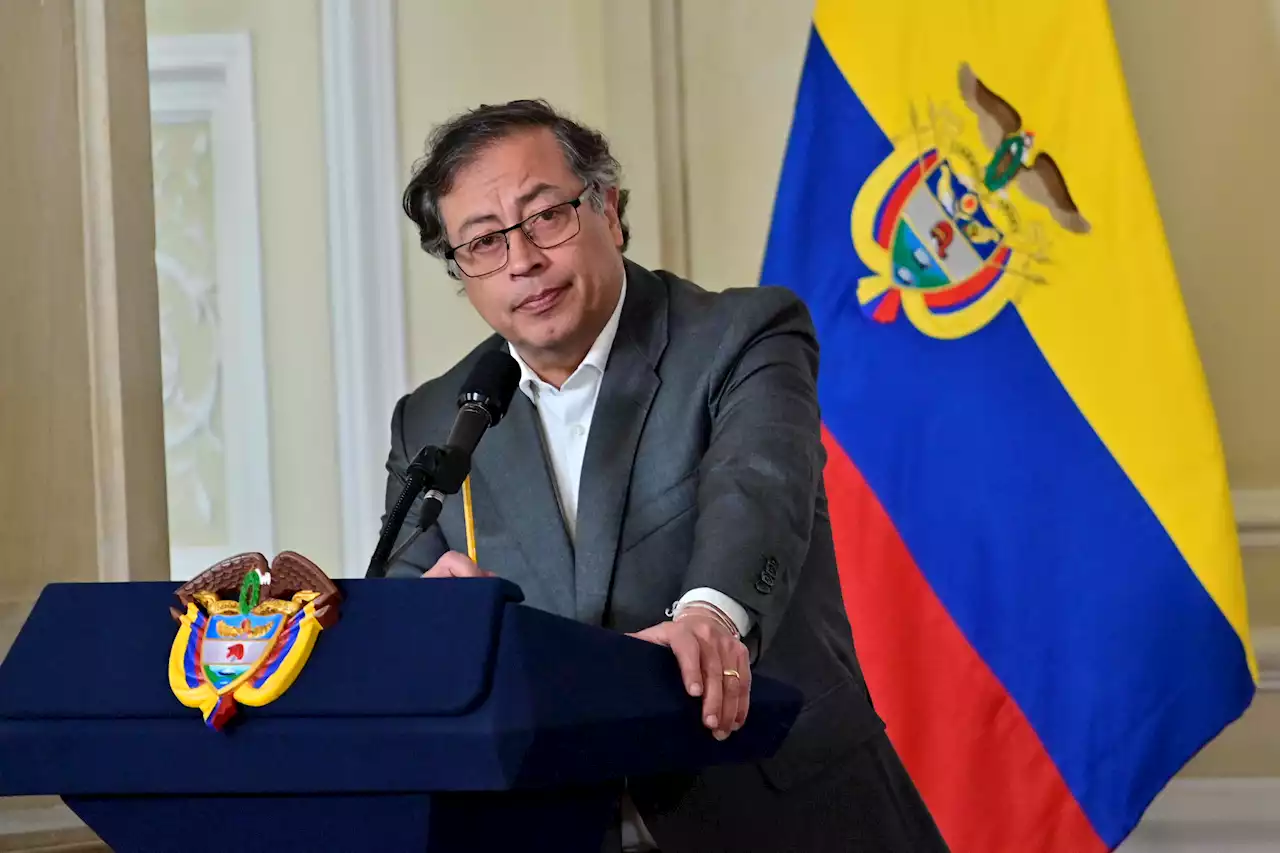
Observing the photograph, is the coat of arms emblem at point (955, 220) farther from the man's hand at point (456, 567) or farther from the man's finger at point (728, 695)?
the man's finger at point (728, 695)

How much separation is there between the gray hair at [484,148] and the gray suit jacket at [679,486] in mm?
197

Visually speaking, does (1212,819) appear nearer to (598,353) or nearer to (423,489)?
(598,353)

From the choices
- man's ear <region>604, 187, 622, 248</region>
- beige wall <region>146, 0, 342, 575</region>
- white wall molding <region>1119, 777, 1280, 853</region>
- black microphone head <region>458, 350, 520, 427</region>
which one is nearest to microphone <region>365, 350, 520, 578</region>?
black microphone head <region>458, 350, 520, 427</region>

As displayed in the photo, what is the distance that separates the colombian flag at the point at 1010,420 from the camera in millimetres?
2695

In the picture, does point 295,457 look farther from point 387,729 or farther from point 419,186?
point 387,729

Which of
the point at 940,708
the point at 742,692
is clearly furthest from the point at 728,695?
the point at 940,708

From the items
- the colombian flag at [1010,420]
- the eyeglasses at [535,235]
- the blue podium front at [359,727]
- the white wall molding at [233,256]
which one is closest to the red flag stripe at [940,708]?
the colombian flag at [1010,420]

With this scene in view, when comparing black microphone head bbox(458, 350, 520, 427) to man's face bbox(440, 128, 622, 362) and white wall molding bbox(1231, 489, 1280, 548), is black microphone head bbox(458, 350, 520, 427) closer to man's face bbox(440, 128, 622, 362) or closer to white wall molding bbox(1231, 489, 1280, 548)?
man's face bbox(440, 128, 622, 362)

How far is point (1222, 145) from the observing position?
306 cm

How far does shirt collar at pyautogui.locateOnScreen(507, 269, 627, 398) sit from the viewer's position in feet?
5.99

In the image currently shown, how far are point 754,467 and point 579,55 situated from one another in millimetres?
2038

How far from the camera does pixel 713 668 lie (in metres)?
1.19

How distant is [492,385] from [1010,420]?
5.21ft

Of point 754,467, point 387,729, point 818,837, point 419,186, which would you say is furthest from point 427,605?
point 419,186
